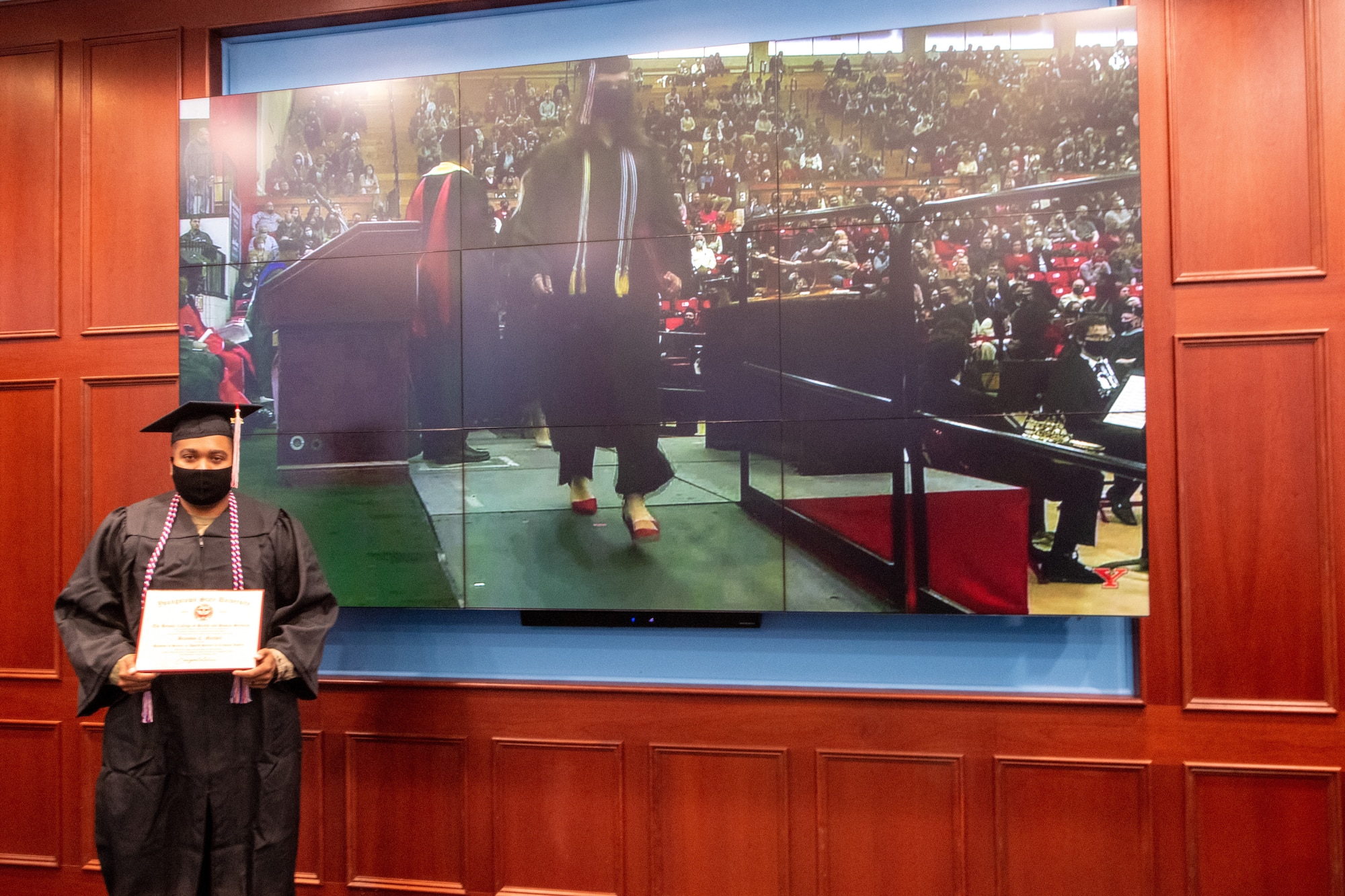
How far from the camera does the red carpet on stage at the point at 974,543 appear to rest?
8.67 ft

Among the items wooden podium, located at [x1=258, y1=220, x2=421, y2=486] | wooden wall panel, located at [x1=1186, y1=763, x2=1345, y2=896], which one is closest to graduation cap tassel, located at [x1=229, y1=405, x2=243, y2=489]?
wooden podium, located at [x1=258, y1=220, x2=421, y2=486]

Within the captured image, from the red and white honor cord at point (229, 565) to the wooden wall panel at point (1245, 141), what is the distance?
3.08 m

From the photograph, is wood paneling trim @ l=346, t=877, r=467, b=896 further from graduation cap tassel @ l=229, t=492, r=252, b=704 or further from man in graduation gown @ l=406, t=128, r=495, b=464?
man in graduation gown @ l=406, t=128, r=495, b=464

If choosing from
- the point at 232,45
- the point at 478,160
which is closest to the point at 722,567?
the point at 478,160

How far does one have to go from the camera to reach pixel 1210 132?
2656mm

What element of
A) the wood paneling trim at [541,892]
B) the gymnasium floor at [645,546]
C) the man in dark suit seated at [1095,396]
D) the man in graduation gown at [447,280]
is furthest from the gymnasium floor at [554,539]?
the wood paneling trim at [541,892]

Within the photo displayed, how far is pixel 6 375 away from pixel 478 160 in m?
2.14

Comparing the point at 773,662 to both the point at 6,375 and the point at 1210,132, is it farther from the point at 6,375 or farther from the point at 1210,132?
the point at 6,375

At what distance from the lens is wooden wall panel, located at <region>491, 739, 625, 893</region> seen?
292 centimetres

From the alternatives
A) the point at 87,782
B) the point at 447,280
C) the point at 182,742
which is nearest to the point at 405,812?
the point at 182,742

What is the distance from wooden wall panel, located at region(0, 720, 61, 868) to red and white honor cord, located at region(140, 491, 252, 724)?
4.10ft

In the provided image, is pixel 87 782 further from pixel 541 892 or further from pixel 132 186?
pixel 132 186

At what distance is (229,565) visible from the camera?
246 cm

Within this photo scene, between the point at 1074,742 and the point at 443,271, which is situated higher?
the point at 443,271
